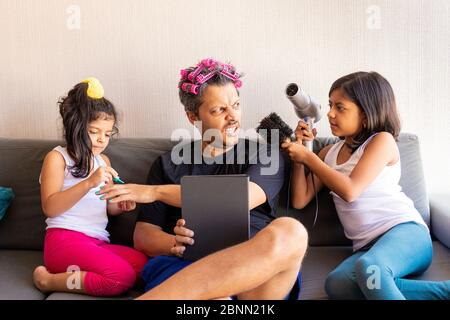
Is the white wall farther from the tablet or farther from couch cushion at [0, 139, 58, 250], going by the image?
the tablet

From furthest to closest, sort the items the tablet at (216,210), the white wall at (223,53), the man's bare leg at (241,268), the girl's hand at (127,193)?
the white wall at (223,53), the girl's hand at (127,193), the tablet at (216,210), the man's bare leg at (241,268)

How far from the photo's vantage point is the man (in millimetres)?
1368

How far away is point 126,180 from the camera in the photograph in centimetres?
203

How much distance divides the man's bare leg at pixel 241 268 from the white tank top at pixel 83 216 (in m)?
0.61

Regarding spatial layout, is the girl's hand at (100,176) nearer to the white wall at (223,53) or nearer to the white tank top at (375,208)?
the white wall at (223,53)

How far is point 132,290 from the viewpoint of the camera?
174cm

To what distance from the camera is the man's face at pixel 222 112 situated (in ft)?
5.94

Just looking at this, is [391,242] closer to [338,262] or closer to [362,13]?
[338,262]

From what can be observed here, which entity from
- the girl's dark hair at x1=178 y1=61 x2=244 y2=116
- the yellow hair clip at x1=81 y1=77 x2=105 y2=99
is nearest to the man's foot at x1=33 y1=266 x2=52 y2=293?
the yellow hair clip at x1=81 y1=77 x2=105 y2=99

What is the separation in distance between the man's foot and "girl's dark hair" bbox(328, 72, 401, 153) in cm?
111

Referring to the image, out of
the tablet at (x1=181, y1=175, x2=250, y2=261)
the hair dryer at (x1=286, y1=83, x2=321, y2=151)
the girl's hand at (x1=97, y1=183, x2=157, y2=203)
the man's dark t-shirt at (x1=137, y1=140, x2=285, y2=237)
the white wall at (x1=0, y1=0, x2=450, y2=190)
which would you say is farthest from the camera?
the white wall at (x1=0, y1=0, x2=450, y2=190)

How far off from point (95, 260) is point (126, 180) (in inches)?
15.3

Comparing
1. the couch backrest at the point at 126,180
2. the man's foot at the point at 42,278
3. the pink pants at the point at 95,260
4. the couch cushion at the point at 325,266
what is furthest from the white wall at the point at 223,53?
the man's foot at the point at 42,278

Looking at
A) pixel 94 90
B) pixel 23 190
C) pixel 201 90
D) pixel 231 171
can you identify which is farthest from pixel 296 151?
pixel 23 190
